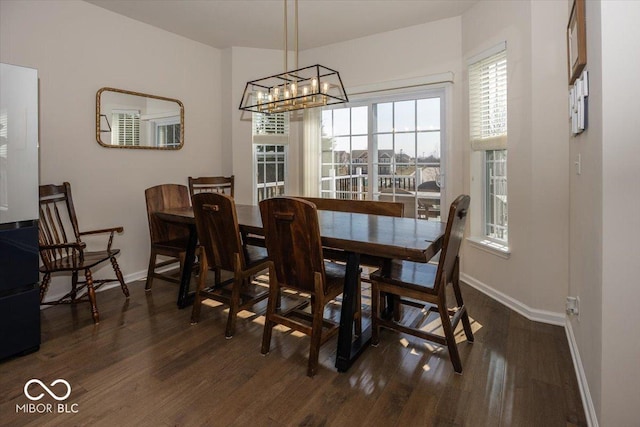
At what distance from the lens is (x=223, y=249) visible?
253cm

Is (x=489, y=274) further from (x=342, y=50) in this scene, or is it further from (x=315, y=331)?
(x=342, y=50)

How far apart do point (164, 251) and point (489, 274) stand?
303 cm

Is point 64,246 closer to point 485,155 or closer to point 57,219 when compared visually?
point 57,219

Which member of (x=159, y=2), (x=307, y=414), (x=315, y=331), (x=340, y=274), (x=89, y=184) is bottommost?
(x=307, y=414)

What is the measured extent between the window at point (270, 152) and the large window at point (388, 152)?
22.0 inches

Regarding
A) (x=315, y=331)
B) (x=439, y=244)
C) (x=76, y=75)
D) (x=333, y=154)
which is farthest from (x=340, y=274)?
(x=76, y=75)

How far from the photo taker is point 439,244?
6.79ft

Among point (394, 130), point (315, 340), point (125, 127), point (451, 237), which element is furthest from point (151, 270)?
point (394, 130)

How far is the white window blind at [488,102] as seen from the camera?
3.08 m

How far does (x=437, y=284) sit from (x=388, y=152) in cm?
250

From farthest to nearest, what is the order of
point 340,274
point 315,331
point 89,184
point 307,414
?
point 89,184 → point 340,274 → point 315,331 → point 307,414

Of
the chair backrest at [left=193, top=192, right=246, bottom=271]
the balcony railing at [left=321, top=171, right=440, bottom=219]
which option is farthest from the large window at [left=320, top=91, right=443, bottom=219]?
the chair backrest at [left=193, top=192, right=246, bottom=271]

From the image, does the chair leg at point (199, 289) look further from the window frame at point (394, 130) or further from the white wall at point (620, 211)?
the white wall at point (620, 211)

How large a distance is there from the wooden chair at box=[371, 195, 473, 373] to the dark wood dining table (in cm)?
10
